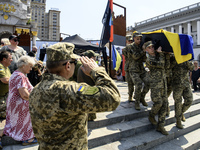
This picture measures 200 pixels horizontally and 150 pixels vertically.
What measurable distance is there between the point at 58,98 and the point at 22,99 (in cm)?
203

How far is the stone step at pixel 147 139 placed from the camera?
10.5ft

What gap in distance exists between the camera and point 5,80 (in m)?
3.31

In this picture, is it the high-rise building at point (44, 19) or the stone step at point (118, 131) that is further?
the high-rise building at point (44, 19)

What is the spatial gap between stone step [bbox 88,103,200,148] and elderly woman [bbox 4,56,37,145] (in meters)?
1.14

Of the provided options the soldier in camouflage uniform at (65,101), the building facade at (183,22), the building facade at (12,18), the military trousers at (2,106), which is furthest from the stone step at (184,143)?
the building facade at (183,22)

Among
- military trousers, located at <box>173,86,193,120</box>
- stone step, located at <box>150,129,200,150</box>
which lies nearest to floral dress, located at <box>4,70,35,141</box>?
stone step, located at <box>150,129,200,150</box>

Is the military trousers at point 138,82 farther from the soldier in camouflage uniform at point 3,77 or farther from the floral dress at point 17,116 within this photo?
the soldier in camouflage uniform at point 3,77

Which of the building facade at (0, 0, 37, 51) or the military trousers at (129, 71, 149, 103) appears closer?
the military trousers at (129, 71, 149, 103)

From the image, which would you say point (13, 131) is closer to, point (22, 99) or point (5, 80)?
point (22, 99)

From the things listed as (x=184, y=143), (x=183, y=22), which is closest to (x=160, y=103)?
(x=184, y=143)

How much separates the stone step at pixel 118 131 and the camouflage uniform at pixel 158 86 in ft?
1.27

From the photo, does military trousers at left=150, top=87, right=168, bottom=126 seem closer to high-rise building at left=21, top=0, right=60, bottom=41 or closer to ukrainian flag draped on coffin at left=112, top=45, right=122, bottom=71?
Result: ukrainian flag draped on coffin at left=112, top=45, right=122, bottom=71

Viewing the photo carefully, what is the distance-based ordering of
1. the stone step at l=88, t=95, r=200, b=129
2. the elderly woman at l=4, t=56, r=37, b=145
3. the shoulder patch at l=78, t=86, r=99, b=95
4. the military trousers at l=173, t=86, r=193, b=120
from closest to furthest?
the shoulder patch at l=78, t=86, r=99, b=95, the elderly woman at l=4, t=56, r=37, b=145, the stone step at l=88, t=95, r=200, b=129, the military trousers at l=173, t=86, r=193, b=120

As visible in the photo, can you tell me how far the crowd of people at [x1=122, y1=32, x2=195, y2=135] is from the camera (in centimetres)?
381
